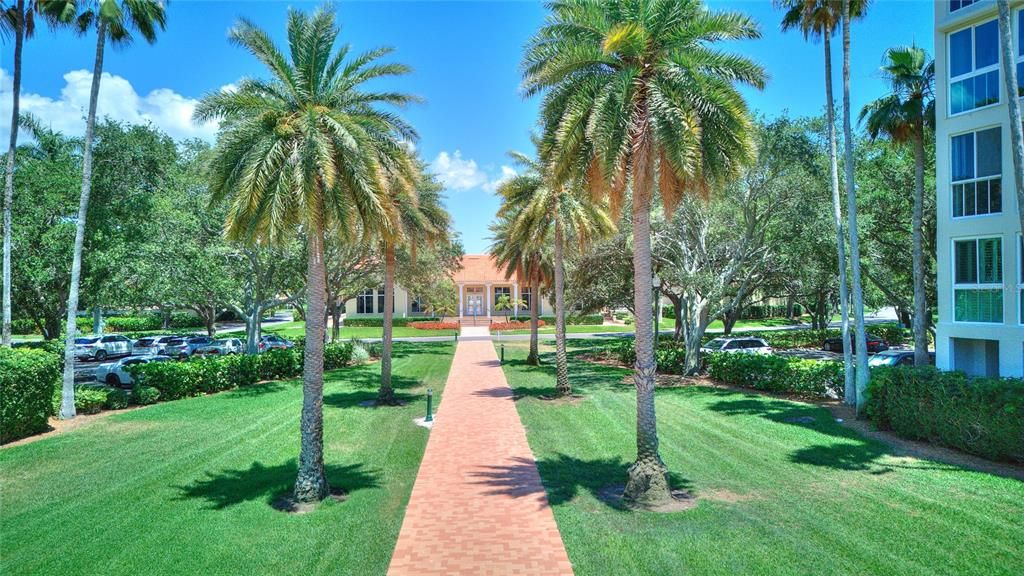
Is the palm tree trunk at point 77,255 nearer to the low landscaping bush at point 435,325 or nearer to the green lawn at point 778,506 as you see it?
the green lawn at point 778,506

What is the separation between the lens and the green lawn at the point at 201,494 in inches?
311

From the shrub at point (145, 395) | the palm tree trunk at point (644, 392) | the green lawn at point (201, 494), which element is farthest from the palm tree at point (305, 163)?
the shrub at point (145, 395)

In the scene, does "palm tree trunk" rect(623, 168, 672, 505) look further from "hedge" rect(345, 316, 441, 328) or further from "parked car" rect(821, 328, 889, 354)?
"hedge" rect(345, 316, 441, 328)

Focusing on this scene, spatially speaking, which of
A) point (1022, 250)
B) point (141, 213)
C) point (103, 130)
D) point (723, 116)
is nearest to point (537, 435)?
point (723, 116)

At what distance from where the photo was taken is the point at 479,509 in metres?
9.62

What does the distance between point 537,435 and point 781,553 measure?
7.67 m

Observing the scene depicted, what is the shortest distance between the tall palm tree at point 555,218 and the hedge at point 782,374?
6849mm

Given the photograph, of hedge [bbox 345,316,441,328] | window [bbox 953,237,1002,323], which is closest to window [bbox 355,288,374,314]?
hedge [bbox 345,316,441,328]

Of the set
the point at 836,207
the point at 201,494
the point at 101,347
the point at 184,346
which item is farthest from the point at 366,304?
the point at 201,494

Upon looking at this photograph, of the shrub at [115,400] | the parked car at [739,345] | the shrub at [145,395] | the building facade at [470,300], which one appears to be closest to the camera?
the shrub at [115,400]

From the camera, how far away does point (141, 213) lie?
24.2 m

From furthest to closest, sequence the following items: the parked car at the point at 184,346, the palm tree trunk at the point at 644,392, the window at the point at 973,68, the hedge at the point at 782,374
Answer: the parked car at the point at 184,346 → the hedge at the point at 782,374 → the window at the point at 973,68 → the palm tree trunk at the point at 644,392

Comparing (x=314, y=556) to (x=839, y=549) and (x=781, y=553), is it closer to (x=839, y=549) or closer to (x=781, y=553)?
(x=781, y=553)

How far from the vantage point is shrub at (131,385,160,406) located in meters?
18.9
